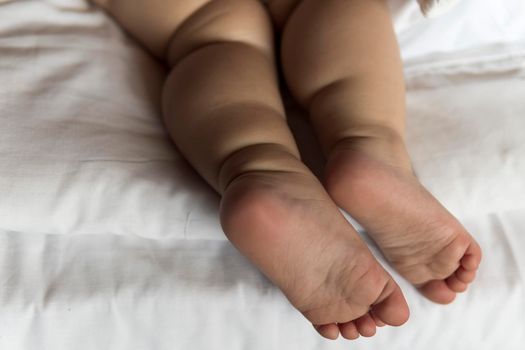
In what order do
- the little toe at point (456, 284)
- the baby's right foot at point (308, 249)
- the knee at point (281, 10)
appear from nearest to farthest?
the baby's right foot at point (308, 249) → the little toe at point (456, 284) → the knee at point (281, 10)

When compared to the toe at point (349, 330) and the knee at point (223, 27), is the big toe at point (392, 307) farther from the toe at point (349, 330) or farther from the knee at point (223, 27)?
the knee at point (223, 27)

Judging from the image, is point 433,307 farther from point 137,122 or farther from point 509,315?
point 137,122

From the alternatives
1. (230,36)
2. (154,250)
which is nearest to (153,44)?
(230,36)

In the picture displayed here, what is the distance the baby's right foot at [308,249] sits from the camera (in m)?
0.49

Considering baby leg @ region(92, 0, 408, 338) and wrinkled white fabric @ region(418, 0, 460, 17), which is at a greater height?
wrinkled white fabric @ region(418, 0, 460, 17)

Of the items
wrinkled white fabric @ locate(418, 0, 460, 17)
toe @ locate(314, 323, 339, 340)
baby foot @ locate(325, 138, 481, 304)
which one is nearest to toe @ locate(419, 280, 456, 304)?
baby foot @ locate(325, 138, 481, 304)

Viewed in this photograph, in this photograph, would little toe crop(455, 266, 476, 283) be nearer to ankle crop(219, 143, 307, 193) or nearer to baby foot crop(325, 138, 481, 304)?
baby foot crop(325, 138, 481, 304)

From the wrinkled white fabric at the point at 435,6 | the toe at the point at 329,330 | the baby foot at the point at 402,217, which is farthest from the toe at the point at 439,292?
the wrinkled white fabric at the point at 435,6

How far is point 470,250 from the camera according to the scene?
592mm

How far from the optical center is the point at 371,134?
0.58 meters

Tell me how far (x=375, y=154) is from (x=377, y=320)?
0.56ft

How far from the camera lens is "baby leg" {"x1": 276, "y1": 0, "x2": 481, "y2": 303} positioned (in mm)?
545

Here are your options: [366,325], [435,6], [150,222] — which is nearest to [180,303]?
[150,222]

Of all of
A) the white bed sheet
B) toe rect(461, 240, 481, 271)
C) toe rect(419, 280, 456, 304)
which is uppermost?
toe rect(461, 240, 481, 271)
